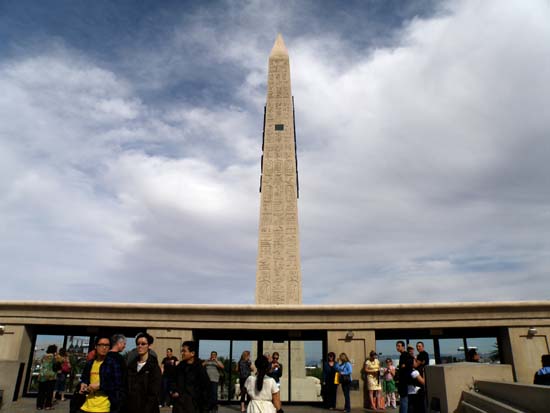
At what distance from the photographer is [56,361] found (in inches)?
504

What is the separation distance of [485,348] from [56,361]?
14.4 meters

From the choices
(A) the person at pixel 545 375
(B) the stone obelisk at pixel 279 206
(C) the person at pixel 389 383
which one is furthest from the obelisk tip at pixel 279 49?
(A) the person at pixel 545 375

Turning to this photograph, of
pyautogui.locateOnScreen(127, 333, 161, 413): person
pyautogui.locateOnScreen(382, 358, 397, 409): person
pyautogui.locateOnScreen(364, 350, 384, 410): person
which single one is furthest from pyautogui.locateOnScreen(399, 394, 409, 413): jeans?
pyautogui.locateOnScreen(382, 358, 397, 409): person

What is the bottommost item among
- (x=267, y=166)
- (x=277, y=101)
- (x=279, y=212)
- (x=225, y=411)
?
(x=225, y=411)

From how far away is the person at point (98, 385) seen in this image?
5070mm

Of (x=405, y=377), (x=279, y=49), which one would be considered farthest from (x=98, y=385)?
(x=279, y=49)

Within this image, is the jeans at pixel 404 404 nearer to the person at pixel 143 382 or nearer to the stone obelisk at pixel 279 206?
the person at pixel 143 382

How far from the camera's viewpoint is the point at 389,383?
17422 mm

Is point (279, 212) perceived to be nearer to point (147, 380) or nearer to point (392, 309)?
point (392, 309)

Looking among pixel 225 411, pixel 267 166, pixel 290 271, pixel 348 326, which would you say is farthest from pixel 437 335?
pixel 267 166

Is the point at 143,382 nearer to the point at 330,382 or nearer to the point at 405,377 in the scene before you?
the point at 405,377

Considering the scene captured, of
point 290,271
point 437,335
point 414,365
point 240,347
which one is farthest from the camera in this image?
point 290,271

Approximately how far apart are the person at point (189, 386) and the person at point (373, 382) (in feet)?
29.5

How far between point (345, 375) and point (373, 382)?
126cm
